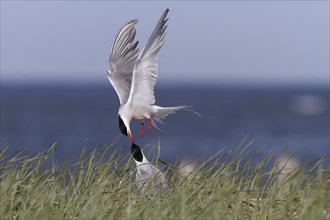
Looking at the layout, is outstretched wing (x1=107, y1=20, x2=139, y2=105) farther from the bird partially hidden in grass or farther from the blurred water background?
the blurred water background

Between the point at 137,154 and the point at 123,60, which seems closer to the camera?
the point at 137,154

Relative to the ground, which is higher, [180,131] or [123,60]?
[123,60]

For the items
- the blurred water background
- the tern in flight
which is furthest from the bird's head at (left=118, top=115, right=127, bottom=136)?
the blurred water background

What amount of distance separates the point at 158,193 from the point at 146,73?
113 centimetres

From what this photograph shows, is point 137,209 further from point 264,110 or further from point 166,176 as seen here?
point 264,110

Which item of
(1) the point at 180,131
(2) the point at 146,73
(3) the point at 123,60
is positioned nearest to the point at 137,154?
(2) the point at 146,73

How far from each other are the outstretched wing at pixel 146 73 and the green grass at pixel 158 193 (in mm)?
424

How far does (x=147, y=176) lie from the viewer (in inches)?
262

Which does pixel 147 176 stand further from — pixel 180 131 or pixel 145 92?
pixel 180 131

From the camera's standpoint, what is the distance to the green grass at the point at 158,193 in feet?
19.0

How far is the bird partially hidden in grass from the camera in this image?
643 cm

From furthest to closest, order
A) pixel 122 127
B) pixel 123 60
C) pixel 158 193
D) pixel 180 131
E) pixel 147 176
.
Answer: pixel 180 131 → pixel 123 60 → pixel 122 127 → pixel 147 176 → pixel 158 193

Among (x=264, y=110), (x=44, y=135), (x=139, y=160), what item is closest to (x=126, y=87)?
(x=139, y=160)

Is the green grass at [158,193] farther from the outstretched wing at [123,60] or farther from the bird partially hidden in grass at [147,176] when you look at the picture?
the outstretched wing at [123,60]
